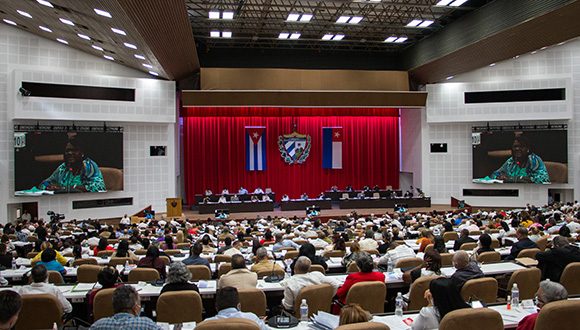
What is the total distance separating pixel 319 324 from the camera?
4398 mm

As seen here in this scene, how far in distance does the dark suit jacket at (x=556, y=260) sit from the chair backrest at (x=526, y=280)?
0.46 m

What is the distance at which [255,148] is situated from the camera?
88.7ft

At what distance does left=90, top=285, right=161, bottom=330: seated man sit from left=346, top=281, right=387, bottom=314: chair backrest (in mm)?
2386

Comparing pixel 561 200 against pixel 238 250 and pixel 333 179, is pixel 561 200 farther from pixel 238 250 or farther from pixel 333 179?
pixel 238 250

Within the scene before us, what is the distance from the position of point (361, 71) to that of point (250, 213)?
9.09 metres

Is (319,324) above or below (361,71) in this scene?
below

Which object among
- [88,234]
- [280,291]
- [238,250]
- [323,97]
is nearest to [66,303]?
[280,291]

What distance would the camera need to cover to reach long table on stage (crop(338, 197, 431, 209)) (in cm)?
2411

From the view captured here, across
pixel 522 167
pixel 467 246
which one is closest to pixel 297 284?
pixel 467 246

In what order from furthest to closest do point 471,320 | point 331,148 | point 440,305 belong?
point 331,148 → point 440,305 → point 471,320

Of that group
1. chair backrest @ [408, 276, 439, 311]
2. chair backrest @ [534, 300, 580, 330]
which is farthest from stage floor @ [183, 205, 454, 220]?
chair backrest @ [534, 300, 580, 330]

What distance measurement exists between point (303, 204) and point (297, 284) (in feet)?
59.8

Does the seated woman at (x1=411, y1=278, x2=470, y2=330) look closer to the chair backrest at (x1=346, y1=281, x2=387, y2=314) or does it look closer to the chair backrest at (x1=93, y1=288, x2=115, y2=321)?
the chair backrest at (x1=346, y1=281, x2=387, y2=314)

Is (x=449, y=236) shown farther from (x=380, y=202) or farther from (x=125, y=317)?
(x=380, y=202)
